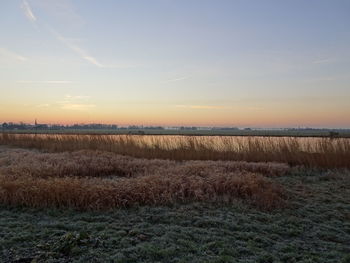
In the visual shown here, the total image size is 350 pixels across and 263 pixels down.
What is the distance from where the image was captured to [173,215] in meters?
6.53

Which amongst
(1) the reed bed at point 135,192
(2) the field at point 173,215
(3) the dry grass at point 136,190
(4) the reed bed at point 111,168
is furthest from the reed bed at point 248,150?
(1) the reed bed at point 135,192

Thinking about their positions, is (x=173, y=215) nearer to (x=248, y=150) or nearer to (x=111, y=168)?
(x=111, y=168)

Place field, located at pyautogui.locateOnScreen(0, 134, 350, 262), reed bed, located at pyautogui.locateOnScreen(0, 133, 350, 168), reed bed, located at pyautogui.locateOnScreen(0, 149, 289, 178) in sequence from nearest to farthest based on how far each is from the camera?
field, located at pyautogui.locateOnScreen(0, 134, 350, 262) → reed bed, located at pyautogui.locateOnScreen(0, 149, 289, 178) → reed bed, located at pyautogui.locateOnScreen(0, 133, 350, 168)

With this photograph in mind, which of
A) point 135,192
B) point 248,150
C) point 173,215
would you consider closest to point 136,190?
point 135,192

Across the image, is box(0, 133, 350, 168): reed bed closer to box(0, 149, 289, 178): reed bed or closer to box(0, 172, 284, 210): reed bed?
box(0, 149, 289, 178): reed bed

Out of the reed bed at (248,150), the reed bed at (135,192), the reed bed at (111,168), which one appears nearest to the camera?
the reed bed at (135,192)

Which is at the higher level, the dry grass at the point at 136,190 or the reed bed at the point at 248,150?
the reed bed at the point at 248,150

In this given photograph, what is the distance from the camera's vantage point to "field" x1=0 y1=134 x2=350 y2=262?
15.4ft

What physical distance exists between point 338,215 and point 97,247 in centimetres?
498

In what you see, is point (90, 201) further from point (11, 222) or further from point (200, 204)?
point (200, 204)

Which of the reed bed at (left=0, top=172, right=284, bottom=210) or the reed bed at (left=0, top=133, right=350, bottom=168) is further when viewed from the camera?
the reed bed at (left=0, top=133, right=350, bottom=168)

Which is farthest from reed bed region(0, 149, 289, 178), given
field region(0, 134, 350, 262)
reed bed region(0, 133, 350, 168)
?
reed bed region(0, 133, 350, 168)

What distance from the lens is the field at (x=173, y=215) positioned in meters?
4.71

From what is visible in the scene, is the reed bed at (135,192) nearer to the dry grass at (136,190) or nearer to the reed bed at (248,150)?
the dry grass at (136,190)
